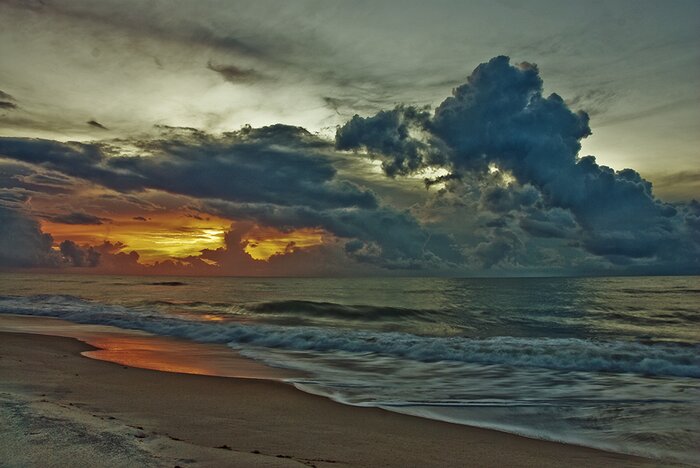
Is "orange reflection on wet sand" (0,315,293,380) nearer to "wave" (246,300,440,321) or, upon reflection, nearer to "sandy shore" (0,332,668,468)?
"sandy shore" (0,332,668,468)

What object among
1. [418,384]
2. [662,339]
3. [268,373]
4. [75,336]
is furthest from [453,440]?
[662,339]

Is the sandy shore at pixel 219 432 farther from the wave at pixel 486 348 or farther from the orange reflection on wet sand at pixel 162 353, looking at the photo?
the wave at pixel 486 348

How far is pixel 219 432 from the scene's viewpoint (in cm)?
695

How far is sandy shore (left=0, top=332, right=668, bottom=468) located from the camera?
5.32m

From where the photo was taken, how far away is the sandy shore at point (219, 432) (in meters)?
5.32

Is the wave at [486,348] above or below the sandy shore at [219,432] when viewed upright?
below

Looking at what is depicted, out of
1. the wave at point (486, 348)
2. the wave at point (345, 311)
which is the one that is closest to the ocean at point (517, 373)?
the wave at point (486, 348)

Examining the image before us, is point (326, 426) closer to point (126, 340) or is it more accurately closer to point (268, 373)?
point (268, 373)

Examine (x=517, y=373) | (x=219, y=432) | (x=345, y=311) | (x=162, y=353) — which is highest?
(x=219, y=432)

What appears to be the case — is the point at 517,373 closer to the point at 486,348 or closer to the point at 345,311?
the point at 486,348

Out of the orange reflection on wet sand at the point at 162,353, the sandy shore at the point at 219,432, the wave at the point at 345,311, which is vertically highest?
the sandy shore at the point at 219,432

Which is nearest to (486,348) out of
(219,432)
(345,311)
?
(219,432)

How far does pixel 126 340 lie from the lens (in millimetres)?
20500

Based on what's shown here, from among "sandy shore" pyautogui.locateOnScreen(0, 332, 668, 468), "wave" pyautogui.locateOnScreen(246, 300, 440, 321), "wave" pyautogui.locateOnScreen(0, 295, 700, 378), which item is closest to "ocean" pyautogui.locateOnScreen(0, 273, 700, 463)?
"wave" pyautogui.locateOnScreen(0, 295, 700, 378)
